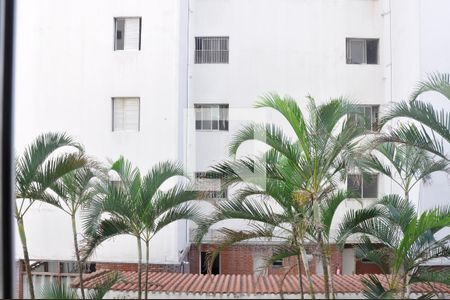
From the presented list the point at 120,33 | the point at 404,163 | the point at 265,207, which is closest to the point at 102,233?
the point at 265,207

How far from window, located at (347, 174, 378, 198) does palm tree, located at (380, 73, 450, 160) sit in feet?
1.01

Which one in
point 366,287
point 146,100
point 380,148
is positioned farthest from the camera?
point 146,100

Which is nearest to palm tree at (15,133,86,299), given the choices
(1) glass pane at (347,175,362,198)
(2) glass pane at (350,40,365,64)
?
(1) glass pane at (347,175,362,198)

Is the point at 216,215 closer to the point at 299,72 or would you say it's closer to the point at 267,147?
the point at 267,147

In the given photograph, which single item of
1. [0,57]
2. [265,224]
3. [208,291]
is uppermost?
[0,57]

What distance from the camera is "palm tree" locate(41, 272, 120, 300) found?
2150 millimetres

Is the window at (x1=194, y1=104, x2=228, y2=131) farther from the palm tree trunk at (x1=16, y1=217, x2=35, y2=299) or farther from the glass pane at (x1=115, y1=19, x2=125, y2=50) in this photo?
the palm tree trunk at (x1=16, y1=217, x2=35, y2=299)

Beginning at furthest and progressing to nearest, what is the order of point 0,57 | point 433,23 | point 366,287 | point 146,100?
point 146,100 < point 433,23 < point 366,287 < point 0,57

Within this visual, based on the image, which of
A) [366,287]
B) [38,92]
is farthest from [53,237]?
[366,287]

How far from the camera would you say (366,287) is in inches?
88.2

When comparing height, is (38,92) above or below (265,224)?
above

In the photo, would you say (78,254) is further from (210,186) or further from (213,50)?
(213,50)

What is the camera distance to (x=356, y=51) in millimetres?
3473

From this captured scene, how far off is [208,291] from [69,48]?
2.25 metres
